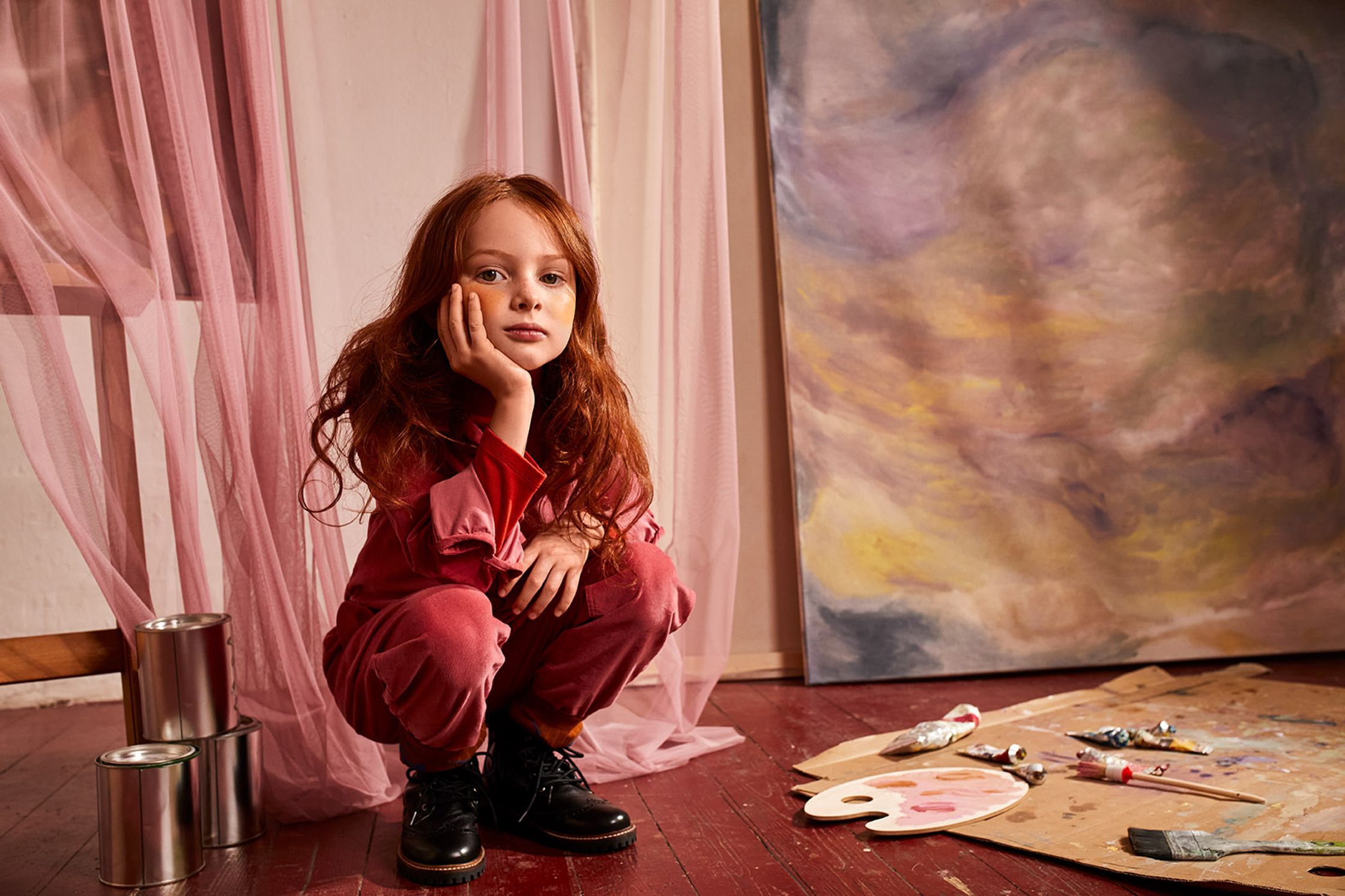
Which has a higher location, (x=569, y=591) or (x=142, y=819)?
(x=569, y=591)

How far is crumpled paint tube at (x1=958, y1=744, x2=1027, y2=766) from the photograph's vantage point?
164 cm

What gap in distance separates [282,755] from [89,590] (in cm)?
87

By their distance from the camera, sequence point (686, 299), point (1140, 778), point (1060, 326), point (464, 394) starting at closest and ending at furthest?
point (464, 394)
point (1140, 778)
point (686, 299)
point (1060, 326)

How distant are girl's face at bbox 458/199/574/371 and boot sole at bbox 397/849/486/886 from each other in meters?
0.58

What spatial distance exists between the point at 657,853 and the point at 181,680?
628 mm

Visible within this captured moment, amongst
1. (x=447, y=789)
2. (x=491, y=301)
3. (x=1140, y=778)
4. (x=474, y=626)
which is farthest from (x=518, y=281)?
(x=1140, y=778)

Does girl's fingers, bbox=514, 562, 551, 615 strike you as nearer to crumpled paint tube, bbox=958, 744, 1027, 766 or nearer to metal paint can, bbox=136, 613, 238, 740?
metal paint can, bbox=136, 613, 238, 740

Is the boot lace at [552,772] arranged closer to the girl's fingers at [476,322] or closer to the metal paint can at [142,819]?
the metal paint can at [142,819]

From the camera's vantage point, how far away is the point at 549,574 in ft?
4.53

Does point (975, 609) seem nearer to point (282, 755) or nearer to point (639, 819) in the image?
point (639, 819)

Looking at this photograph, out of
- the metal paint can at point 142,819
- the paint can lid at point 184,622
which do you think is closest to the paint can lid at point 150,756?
the metal paint can at point 142,819

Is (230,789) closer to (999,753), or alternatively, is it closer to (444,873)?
(444,873)

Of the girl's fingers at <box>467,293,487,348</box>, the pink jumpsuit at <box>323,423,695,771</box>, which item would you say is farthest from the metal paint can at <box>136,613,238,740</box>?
the girl's fingers at <box>467,293,487,348</box>

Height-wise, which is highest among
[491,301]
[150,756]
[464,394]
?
[491,301]
